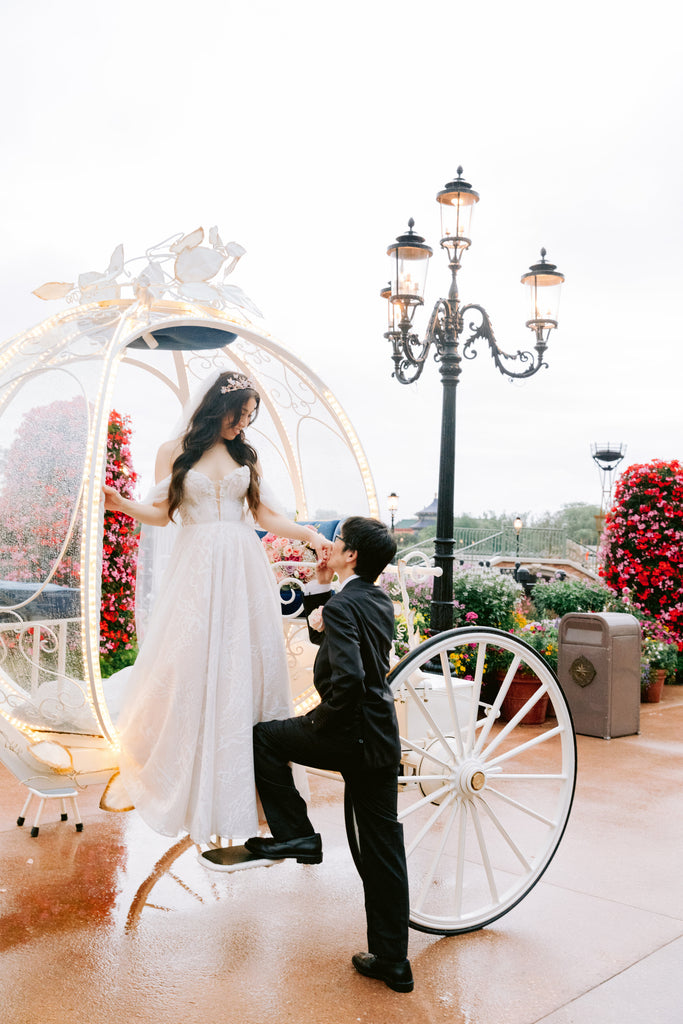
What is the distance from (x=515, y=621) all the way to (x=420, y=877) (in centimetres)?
417

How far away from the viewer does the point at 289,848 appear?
8.74 feet

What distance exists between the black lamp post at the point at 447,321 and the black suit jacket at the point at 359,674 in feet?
10.0

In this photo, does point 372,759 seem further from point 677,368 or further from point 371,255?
point 677,368

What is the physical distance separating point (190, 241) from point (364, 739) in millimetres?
2037

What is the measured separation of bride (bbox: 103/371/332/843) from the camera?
279 centimetres

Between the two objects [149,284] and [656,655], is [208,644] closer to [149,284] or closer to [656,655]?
[149,284]

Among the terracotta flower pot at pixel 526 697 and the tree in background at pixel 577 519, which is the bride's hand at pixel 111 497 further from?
the tree in background at pixel 577 519

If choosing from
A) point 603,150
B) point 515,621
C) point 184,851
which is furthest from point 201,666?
point 603,150

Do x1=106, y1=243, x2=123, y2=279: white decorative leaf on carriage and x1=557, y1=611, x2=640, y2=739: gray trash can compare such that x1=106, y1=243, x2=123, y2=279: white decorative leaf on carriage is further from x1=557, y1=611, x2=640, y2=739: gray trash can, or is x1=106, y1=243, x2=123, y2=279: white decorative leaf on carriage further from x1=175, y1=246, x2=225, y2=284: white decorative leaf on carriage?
x1=557, y1=611, x2=640, y2=739: gray trash can

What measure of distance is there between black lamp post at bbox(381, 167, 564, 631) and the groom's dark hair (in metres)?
3.00

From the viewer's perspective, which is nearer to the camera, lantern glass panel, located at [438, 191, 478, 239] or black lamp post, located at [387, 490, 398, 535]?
lantern glass panel, located at [438, 191, 478, 239]

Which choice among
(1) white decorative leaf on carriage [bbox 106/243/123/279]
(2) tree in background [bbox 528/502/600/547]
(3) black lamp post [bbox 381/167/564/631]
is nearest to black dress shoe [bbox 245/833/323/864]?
(1) white decorative leaf on carriage [bbox 106/243/123/279]

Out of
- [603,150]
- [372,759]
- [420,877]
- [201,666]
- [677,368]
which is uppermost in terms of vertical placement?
[603,150]

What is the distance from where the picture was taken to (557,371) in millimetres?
22031
